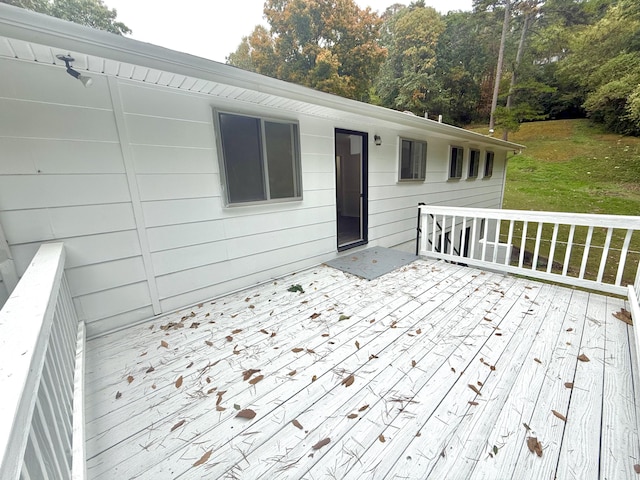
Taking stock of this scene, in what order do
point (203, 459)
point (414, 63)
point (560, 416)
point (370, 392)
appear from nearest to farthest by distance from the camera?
point (203, 459) → point (560, 416) → point (370, 392) → point (414, 63)

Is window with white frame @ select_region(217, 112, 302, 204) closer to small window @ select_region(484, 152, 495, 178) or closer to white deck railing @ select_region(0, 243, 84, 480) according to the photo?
white deck railing @ select_region(0, 243, 84, 480)

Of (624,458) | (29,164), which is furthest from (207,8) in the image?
(624,458)

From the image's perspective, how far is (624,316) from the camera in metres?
2.44

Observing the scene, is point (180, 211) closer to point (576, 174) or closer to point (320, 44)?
point (320, 44)

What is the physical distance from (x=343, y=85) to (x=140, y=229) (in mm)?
14225

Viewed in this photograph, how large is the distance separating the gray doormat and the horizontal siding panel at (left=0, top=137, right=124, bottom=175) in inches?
114

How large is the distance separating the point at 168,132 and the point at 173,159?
0.81 ft

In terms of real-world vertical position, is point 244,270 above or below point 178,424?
above

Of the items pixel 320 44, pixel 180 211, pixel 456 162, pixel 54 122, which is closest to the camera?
pixel 54 122

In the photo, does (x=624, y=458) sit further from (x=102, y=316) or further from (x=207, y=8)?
(x=207, y=8)

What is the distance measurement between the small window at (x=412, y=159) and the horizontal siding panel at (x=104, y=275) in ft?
15.1

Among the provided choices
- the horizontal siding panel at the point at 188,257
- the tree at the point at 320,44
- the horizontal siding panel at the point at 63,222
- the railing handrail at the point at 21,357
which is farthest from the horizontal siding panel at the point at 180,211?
the tree at the point at 320,44

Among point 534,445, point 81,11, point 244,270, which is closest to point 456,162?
point 244,270

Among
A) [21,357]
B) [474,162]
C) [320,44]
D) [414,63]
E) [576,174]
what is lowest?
[576,174]
